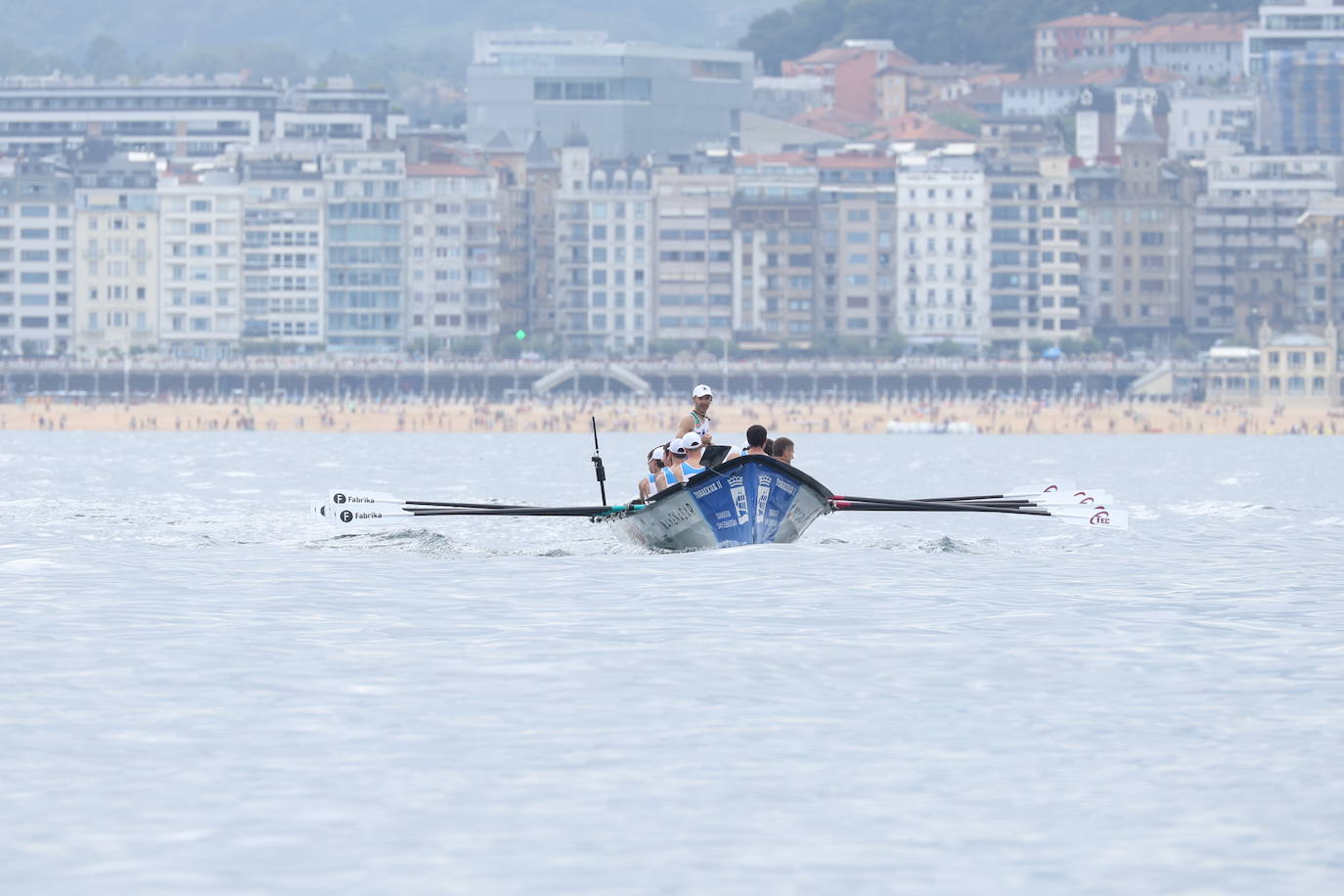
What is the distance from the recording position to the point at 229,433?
148375 mm

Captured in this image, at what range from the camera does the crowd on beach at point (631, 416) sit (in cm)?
15862

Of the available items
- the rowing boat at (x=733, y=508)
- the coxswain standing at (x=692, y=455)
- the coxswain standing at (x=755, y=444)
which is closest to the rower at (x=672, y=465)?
the coxswain standing at (x=692, y=455)

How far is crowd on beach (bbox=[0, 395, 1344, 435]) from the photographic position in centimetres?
15862

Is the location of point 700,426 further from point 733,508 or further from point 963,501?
point 963,501

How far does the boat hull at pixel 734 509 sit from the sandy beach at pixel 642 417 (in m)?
117

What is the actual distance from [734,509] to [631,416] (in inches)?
5080

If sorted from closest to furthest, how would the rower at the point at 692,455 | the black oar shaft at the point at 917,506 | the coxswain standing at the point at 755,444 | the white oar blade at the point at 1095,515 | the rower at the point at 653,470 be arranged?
Answer: 1. the coxswain standing at the point at 755,444
2. the rower at the point at 692,455
3. the rower at the point at 653,470
4. the black oar shaft at the point at 917,506
5. the white oar blade at the point at 1095,515

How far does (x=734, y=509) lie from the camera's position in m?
36.4

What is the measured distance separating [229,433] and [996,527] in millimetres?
97989

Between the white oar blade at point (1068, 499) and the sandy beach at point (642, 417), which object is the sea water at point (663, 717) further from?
the sandy beach at point (642, 417)

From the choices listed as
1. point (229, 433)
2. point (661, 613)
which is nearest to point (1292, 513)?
point (661, 613)

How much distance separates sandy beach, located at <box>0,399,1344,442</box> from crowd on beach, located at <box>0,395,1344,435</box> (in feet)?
0.37

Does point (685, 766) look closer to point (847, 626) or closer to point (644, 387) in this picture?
point (847, 626)

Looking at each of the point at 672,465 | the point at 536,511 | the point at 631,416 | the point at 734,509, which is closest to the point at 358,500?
the point at 536,511
